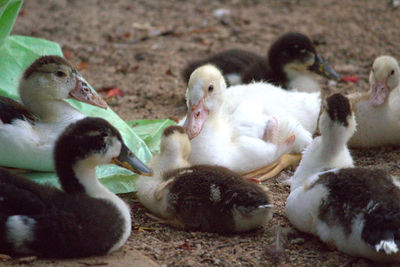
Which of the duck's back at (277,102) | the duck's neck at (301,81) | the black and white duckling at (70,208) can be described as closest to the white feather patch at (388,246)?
the black and white duckling at (70,208)

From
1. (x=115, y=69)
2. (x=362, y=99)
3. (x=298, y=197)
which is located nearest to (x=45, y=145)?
(x=298, y=197)

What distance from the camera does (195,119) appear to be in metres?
4.65

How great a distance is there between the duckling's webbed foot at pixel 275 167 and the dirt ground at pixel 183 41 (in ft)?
0.22

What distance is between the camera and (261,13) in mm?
9344

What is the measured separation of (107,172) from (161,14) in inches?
203

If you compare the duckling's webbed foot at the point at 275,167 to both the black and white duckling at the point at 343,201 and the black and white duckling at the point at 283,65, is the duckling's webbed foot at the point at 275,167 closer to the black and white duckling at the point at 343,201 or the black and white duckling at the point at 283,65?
the black and white duckling at the point at 343,201

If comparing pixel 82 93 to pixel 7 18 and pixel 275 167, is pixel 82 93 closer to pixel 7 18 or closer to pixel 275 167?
pixel 7 18

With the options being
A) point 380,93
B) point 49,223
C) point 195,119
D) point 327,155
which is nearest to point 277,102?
point 380,93

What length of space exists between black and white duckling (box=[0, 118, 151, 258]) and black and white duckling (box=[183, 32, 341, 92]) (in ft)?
9.74

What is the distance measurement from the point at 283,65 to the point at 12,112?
2917 millimetres

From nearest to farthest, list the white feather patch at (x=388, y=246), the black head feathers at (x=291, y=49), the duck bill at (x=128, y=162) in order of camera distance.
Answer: the white feather patch at (x=388, y=246) → the duck bill at (x=128, y=162) → the black head feathers at (x=291, y=49)

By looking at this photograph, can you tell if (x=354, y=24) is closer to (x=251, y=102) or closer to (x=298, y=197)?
(x=251, y=102)

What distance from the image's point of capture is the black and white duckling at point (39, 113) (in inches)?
163

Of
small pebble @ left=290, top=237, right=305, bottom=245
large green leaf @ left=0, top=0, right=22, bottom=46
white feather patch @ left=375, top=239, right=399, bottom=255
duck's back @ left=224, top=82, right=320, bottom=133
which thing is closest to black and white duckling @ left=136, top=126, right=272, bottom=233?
small pebble @ left=290, top=237, right=305, bottom=245
